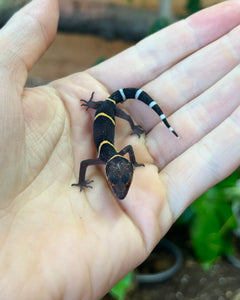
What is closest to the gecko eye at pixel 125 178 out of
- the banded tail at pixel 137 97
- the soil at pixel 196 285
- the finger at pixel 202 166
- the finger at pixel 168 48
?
the finger at pixel 202 166

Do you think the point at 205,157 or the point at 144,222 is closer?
the point at 144,222

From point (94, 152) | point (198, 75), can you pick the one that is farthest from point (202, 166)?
point (198, 75)

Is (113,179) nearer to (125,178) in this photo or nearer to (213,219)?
(125,178)

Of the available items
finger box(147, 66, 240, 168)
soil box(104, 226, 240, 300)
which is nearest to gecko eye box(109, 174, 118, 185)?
finger box(147, 66, 240, 168)

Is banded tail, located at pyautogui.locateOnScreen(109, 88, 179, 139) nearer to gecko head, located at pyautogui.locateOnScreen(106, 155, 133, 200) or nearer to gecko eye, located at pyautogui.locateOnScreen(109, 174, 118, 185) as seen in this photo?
gecko head, located at pyautogui.locateOnScreen(106, 155, 133, 200)

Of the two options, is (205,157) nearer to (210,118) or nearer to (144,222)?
(210,118)

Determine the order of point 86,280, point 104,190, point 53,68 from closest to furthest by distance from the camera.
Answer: point 86,280, point 104,190, point 53,68

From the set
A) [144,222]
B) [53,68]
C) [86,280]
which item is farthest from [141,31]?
[86,280]
